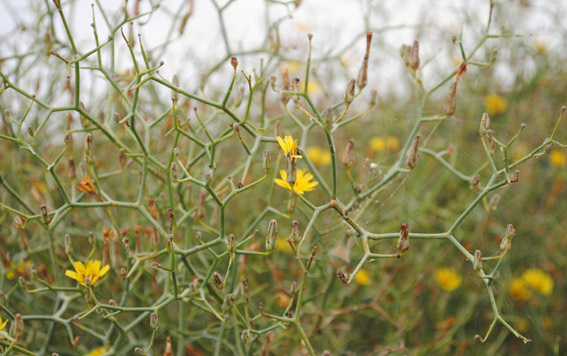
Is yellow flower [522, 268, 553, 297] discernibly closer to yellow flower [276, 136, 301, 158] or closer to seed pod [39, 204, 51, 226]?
yellow flower [276, 136, 301, 158]

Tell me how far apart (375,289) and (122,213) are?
67 centimetres

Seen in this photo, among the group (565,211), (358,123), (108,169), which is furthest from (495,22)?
(108,169)

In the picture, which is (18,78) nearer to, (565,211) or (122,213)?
(122,213)

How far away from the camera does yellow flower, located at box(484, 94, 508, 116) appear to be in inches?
71.5

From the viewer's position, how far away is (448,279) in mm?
1413

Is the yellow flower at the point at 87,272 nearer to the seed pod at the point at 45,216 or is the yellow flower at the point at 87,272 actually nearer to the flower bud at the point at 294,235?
the seed pod at the point at 45,216

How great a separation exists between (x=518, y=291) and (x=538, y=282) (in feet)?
0.24

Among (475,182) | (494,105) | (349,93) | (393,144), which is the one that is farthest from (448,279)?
(349,93)

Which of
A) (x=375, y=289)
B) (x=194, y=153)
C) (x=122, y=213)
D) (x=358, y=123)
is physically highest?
(x=194, y=153)

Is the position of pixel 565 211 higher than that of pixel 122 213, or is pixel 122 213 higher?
pixel 122 213

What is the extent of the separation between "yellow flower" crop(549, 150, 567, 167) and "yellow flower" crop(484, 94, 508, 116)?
24 centimetres

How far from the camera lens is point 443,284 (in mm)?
1404

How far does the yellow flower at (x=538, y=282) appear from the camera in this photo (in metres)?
1.42

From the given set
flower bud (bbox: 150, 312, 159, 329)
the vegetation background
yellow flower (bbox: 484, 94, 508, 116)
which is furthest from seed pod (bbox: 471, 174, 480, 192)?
yellow flower (bbox: 484, 94, 508, 116)
